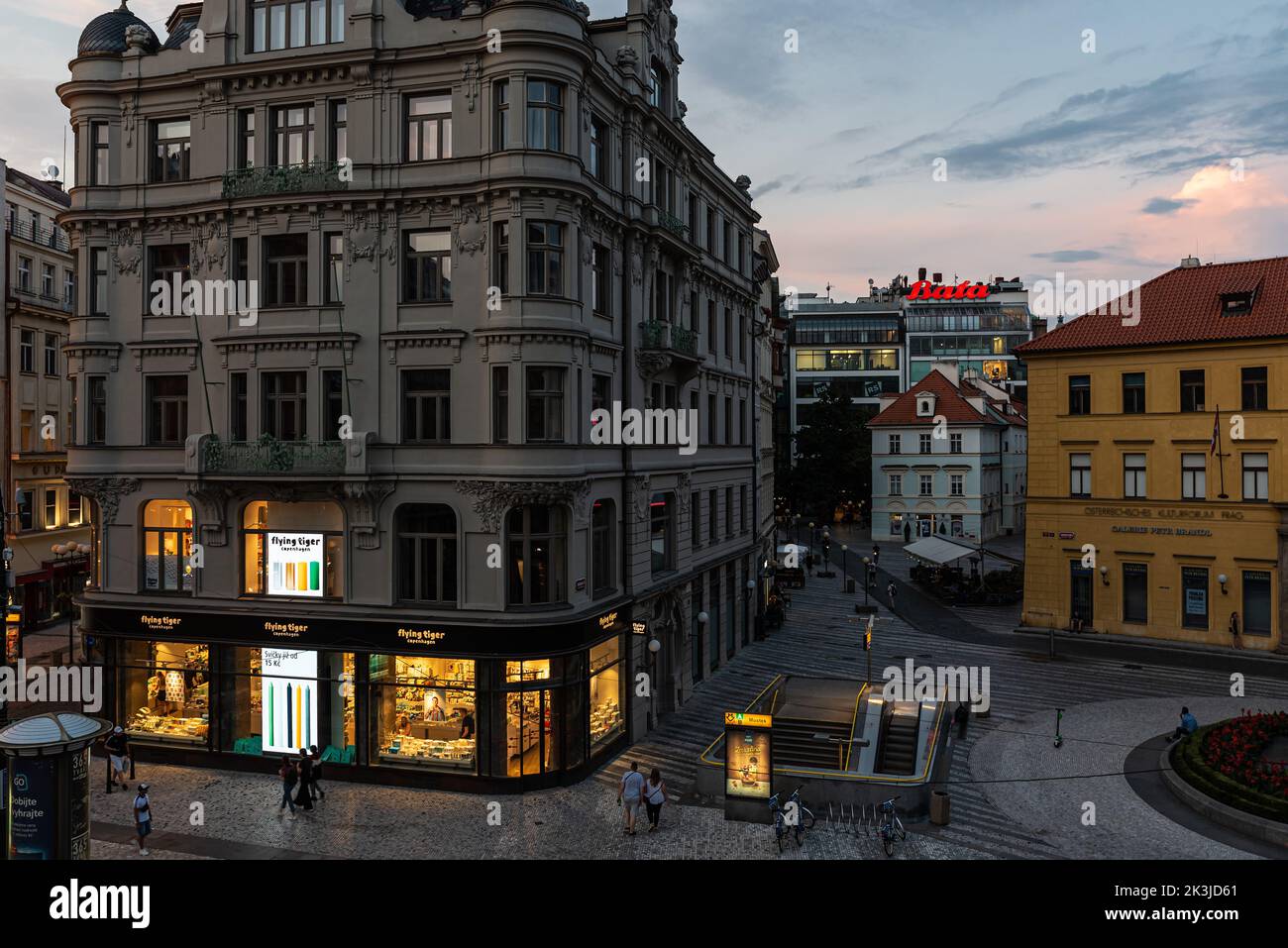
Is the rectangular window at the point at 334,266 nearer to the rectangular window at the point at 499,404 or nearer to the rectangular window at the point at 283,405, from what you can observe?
the rectangular window at the point at 283,405

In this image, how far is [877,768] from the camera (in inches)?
971

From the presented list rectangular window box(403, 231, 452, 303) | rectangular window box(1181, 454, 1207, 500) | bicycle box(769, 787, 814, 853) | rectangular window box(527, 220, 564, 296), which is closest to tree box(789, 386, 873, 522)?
rectangular window box(1181, 454, 1207, 500)

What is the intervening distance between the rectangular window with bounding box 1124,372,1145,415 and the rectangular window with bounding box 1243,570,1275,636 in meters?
8.16

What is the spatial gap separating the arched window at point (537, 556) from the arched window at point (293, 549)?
16.6ft

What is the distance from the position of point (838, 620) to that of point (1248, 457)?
20.1 metres

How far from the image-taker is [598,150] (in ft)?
92.4

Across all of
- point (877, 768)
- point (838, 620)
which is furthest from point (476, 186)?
point (838, 620)

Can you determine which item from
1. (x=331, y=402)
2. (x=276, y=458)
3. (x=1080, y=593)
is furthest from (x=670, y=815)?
(x=1080, y=593)

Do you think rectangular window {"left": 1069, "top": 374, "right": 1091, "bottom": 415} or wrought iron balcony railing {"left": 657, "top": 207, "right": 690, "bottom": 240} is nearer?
wrought iron balcony railing {"left": 657, "top": 207, "right": 690, "bottom": 240}

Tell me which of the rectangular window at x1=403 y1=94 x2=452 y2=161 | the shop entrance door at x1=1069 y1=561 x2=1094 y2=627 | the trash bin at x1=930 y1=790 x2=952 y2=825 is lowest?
the trash bin at x1=930 y1=790 x2=952 y2=825

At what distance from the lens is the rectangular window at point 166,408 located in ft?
90.3

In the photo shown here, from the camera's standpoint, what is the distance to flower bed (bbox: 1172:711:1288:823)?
2130 centimetres

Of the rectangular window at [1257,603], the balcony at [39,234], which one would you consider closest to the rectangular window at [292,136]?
the balcony at [39,234]

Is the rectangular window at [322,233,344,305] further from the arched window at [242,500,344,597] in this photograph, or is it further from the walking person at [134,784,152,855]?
the walking person at [134,784,152,855]
